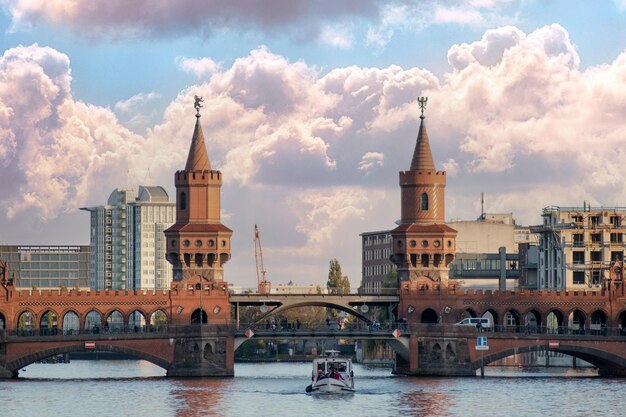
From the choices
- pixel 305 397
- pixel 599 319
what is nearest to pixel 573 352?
pixel 599 319

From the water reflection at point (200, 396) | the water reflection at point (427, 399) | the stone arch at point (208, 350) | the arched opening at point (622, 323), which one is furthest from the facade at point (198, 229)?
the arched opening at point (622, 323)

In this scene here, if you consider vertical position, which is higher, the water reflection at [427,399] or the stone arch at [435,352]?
the stone arch at [435,352]

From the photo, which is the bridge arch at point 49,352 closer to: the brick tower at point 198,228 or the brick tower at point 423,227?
the brick tower at point 198,228

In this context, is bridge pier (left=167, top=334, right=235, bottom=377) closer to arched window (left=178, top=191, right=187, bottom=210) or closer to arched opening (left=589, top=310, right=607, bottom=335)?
arched window (left=178, top=191, right=187, bottom=210)

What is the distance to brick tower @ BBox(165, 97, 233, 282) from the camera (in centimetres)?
19288

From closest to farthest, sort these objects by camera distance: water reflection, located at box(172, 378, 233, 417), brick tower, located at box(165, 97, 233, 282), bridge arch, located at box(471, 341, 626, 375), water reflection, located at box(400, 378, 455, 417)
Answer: water reflection, located at box(172, 378, 233, 417), water reflection, located at box(400, 378, 455, 417), bridge arch, located at box(471, 341, 626, 375), brick tower, located at box(165, 97, 233, 282)

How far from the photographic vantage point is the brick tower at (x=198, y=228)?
19288 cm

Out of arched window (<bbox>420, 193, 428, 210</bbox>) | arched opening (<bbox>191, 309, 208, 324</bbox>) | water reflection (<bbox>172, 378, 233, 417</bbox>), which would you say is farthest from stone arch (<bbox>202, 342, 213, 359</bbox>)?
arched window (<bbox>420, 193, 428, 210</bbox>)

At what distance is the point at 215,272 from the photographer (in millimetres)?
193750

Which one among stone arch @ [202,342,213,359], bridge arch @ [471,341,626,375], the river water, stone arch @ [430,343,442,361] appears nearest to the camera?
the river water

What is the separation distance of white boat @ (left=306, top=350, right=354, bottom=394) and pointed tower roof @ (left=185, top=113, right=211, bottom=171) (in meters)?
42.2

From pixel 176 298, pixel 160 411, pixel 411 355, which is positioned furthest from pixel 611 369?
pixel 160 411

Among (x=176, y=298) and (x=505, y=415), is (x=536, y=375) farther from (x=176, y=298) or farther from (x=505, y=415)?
(x=505, y=415)

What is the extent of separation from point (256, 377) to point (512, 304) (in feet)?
92.1
